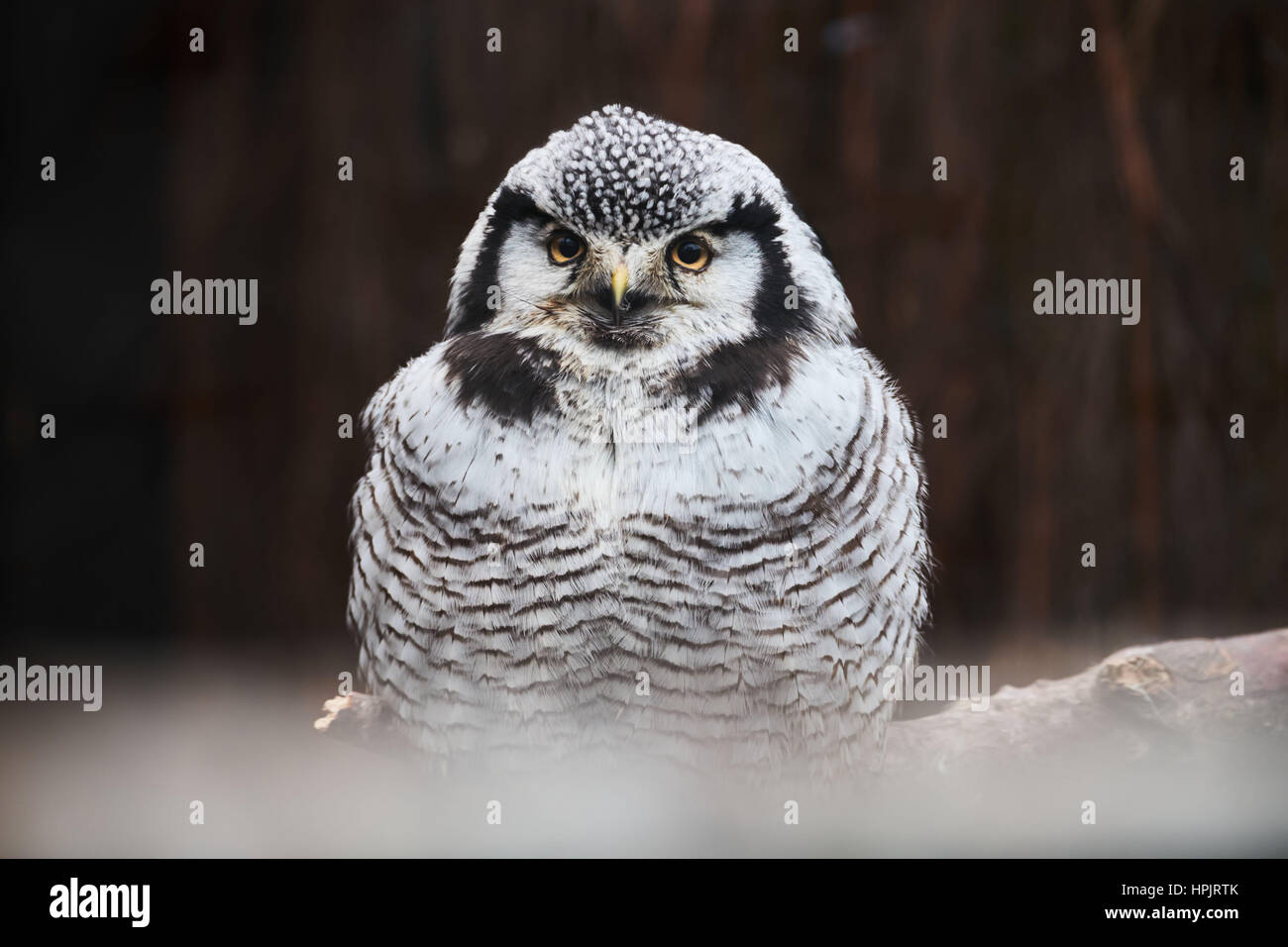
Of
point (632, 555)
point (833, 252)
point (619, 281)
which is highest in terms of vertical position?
point (833, 252)

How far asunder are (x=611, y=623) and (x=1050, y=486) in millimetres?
752

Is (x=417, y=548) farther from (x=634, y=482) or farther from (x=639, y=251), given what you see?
(x=639, y=251)

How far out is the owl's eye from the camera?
3.61 feet

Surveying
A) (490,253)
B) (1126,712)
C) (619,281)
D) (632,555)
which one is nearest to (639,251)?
(619,281)

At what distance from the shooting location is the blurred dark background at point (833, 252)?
1479 millimetres

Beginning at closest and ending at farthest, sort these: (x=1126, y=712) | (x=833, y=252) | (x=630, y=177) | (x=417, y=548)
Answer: (x=630, y=177) → (x=417, y=548) → (x=1126, y=712) → (x=833, y=252)

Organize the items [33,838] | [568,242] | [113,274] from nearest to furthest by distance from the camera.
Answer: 1. [568,242]
2. [33,838]
3. [113,274]

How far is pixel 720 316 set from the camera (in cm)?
115

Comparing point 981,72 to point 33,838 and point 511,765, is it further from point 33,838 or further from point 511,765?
point 33,838

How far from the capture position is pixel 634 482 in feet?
3.68

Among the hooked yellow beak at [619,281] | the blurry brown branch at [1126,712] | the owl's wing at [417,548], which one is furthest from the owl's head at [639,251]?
the blurry brown branch at [1126,712]

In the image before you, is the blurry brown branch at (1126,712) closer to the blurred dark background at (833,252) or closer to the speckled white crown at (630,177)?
the blurred dark background at (833,252)

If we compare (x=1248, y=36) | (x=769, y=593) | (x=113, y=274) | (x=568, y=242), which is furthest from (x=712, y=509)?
(x=1248, y=36)

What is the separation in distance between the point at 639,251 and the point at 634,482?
0.78ft
